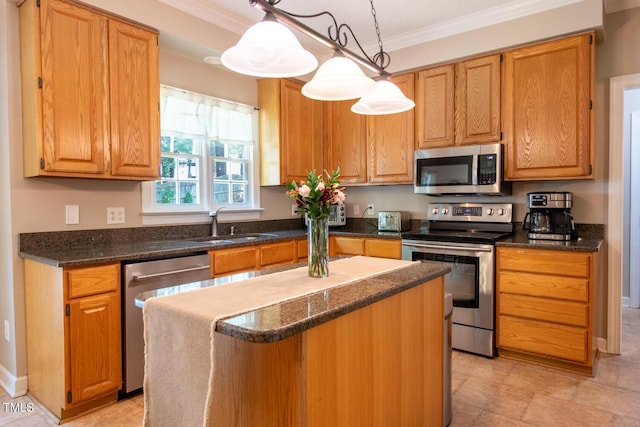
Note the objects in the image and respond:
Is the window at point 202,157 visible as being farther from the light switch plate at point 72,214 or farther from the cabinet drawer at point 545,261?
the cabinet drawer at point 545,261

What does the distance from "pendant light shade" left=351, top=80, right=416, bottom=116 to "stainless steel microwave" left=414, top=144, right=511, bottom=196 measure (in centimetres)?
152

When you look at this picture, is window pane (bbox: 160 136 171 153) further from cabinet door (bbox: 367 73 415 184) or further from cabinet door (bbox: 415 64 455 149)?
cabinet door (bbox: 415 64 455 149)

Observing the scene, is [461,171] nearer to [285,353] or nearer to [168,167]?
[168,167]

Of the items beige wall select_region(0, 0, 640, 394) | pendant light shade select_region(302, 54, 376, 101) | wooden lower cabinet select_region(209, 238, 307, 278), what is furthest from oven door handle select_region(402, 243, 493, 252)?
pendant light shade select_region(302, 54, 376, 101)

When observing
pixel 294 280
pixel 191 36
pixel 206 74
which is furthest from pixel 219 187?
pixel 294 280

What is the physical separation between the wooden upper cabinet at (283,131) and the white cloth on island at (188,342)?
8.17ft

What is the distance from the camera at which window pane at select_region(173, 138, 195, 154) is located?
3.40 meters

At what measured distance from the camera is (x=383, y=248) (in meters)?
3.62

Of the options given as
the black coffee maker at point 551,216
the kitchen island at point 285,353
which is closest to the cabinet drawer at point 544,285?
the black coffee maker at point 551,216

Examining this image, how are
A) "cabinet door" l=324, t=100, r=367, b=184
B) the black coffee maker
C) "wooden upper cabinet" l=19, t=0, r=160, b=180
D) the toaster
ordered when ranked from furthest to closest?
"cabinet door" l=324, t=100, r=367, b=184 → the toaster → the black coffee maker → "wooden upper cabinet" l=19, t=0, r=160, b=180

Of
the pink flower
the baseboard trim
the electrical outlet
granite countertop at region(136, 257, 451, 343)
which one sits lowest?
the baseboard trim

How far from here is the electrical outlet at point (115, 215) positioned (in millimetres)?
2883

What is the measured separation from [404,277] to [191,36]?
2.47 metres

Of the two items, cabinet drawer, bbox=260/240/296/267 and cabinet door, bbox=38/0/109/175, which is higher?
cabinet door, bbox=38/0/109/175
